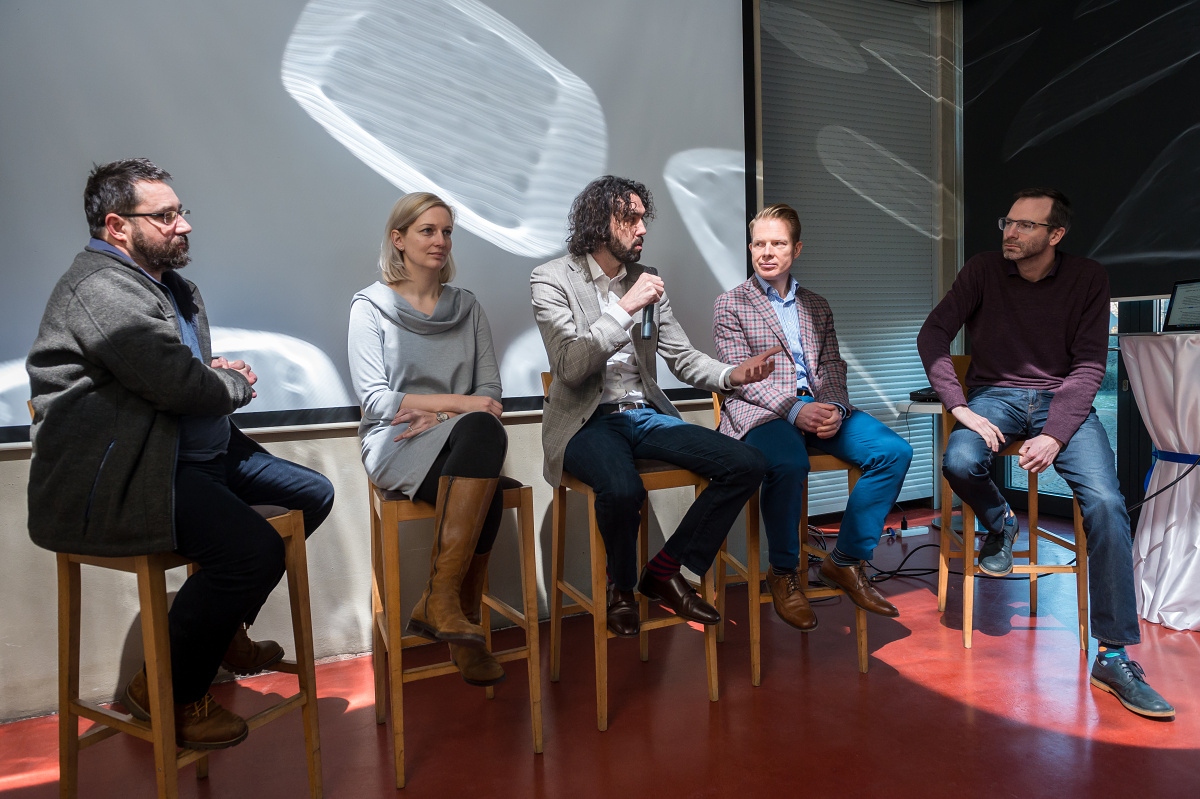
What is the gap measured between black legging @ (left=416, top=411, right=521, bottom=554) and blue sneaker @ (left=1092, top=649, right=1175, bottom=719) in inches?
69.2

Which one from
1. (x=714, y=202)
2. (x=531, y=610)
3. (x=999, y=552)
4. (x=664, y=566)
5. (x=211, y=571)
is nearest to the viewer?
(x=211, y=571)

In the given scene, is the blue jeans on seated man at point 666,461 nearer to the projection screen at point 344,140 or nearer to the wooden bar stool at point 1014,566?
the projection screen at point 344,140

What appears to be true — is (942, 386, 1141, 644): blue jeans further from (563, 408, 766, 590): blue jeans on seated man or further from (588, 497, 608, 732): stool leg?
(588, 497, 608, 732): stool leg

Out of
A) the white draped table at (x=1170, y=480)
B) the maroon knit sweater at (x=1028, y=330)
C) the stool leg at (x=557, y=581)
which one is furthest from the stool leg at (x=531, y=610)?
the white draped table at (x=1170, y=480)

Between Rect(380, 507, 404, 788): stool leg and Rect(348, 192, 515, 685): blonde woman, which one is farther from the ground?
Rect(348, 192, 515, 685): blonde woman

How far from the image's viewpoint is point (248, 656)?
2111mm

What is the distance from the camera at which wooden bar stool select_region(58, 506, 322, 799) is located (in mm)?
1659

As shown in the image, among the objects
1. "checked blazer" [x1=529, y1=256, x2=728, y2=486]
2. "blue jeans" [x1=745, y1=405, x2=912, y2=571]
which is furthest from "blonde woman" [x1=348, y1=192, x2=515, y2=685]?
"blue jeans" [x1=745, y1=405, x2=912, y2=571]

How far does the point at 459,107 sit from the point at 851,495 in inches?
70.9

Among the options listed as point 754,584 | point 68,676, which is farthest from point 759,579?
point 68,676

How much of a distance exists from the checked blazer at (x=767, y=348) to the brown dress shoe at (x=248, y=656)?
145 centimetres

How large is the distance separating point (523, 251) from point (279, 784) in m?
1.80

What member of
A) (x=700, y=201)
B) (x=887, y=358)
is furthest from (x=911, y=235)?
(x=700, y=201)

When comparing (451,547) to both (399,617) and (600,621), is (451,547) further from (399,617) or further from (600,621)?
(600,621)
